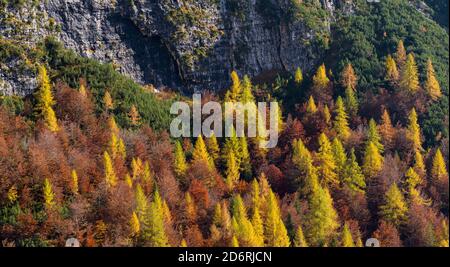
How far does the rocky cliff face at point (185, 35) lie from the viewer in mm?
111562

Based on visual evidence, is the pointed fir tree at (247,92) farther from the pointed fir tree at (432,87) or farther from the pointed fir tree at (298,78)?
the pointed fir tree at (432,87)

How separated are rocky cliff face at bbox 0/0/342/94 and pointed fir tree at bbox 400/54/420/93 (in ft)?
41.5

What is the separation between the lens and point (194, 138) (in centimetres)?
10544

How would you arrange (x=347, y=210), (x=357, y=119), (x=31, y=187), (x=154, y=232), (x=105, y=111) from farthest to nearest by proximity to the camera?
1. (x=357, y=119)
2. (x=105, y=111)
3. (x=347, y=210)
4. (x=31, y=187)
5. (x=154, y=232)

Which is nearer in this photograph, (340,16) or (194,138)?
(194,138)

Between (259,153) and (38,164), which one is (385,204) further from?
(38,164)

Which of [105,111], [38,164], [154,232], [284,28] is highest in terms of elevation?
[284,28]

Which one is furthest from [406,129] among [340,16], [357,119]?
[340,16]

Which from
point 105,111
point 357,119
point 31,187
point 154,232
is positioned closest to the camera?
point 154,232

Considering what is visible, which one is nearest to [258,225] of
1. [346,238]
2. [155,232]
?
[346,238]

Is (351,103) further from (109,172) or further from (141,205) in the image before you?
(141,205)

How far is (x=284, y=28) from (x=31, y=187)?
167 feet
